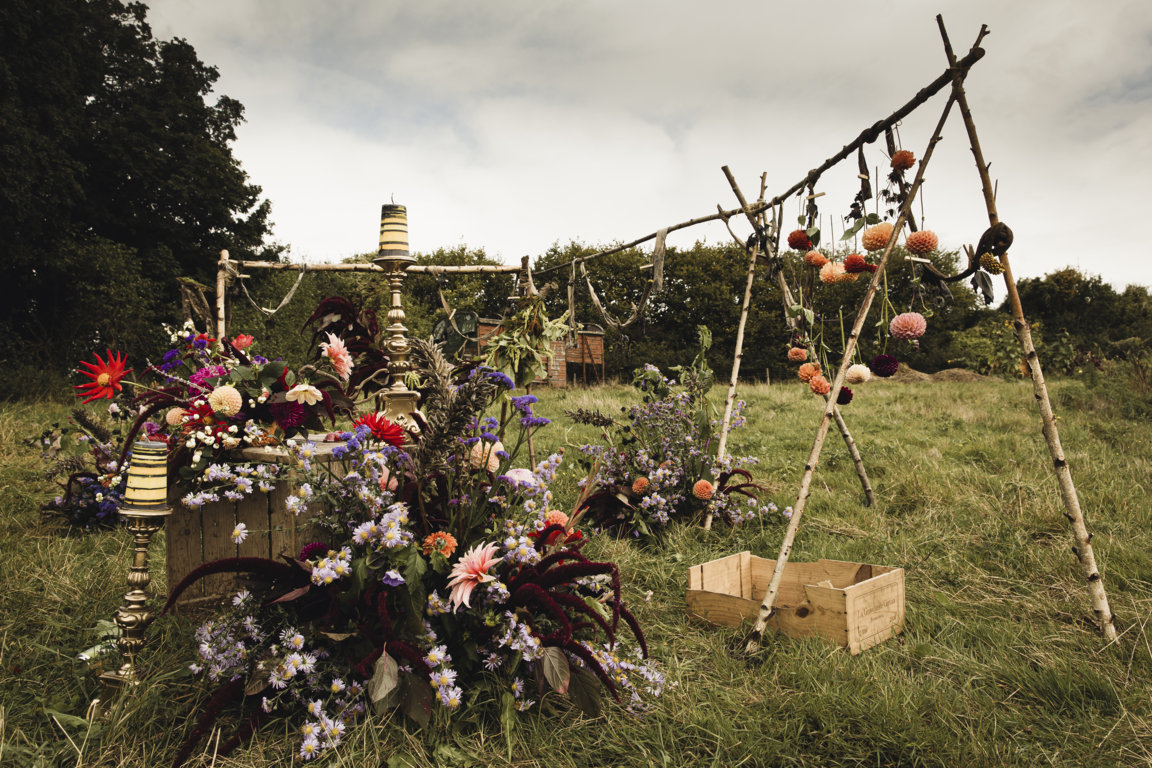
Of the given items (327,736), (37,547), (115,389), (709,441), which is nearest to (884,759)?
(327,736)

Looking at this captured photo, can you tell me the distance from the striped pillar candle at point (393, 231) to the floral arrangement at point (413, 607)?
977mm

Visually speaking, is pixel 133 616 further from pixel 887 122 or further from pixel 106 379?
pixel 887 122

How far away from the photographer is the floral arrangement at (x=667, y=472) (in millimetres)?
3676

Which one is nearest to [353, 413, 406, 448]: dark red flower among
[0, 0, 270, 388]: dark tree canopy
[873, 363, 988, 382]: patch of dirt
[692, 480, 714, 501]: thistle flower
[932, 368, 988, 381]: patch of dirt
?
[692, 480, 714, 501]: thistle flower

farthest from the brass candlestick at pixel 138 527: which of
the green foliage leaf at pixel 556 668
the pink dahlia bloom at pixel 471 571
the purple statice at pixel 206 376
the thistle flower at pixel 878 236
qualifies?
the thistle flower at pixel 878 236

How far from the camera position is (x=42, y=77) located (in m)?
11.2

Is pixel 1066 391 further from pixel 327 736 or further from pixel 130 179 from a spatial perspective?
pixel 130 179

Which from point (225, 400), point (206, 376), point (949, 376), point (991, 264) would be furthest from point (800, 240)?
point (949, 376)

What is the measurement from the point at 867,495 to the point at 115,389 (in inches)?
159

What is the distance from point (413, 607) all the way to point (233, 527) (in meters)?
0.97

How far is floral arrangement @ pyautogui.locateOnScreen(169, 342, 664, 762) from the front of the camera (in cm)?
168

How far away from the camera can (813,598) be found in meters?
2.33

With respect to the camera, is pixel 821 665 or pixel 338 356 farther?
pixel 338 356

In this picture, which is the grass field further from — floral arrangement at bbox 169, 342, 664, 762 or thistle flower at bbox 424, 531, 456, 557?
thistle flower at bbox 424, 531, 456, 557
